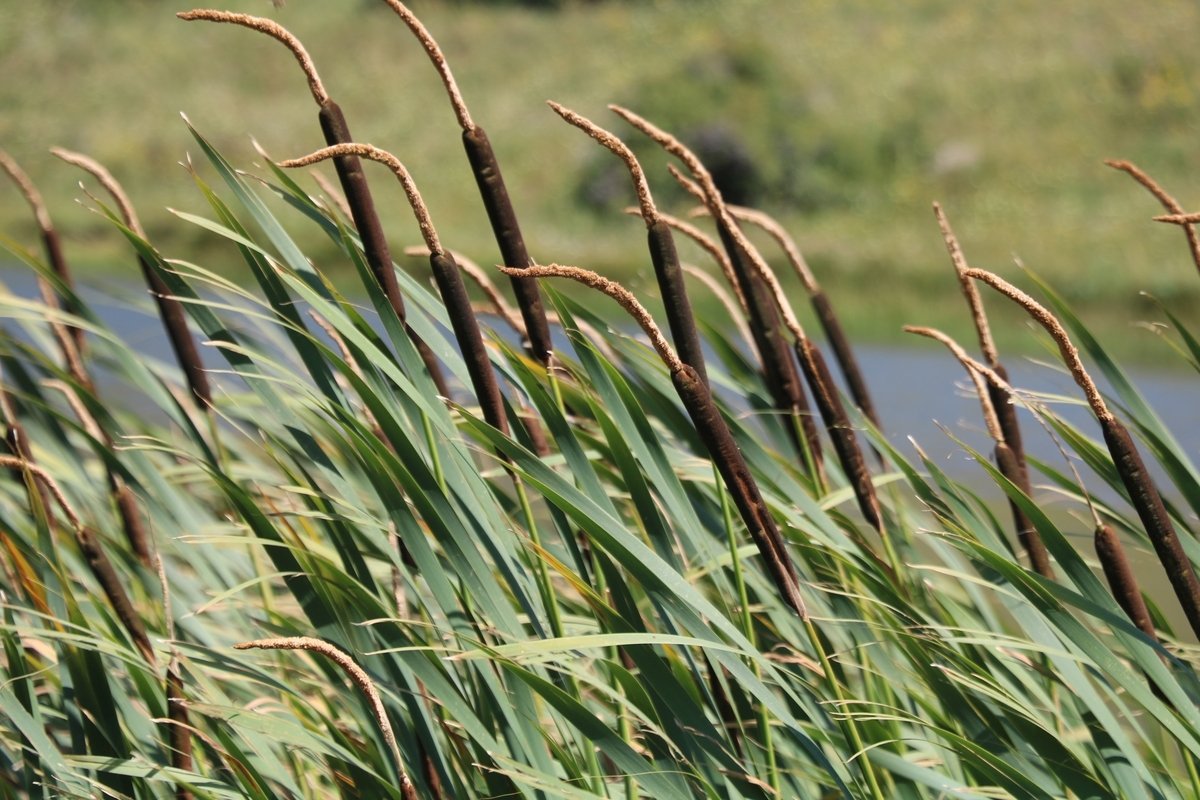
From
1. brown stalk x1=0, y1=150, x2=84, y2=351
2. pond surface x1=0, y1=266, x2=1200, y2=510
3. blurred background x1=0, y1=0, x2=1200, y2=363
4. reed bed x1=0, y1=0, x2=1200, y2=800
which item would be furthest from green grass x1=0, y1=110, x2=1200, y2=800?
blurred background x1=0, y1=0, x2=1200, y2=363

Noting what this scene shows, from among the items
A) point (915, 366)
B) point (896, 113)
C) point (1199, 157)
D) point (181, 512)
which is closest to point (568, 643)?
point (181, 512)

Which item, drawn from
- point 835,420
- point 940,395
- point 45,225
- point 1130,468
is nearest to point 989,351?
point 835,420

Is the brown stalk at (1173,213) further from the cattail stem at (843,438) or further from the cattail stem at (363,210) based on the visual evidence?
the cattail stem at (363,210)

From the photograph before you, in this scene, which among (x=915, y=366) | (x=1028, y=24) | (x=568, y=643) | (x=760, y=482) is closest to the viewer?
(x=568, y=643)

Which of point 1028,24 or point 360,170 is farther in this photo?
point 1028,24

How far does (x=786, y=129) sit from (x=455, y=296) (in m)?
7.02

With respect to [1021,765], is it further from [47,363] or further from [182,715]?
[47,363]

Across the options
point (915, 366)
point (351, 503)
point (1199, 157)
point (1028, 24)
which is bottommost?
point (351, 503)

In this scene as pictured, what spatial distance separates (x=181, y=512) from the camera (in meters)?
0.65

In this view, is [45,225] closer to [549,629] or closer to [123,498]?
[123,498]

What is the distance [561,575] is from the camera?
56 cm

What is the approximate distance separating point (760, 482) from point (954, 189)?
6.75m

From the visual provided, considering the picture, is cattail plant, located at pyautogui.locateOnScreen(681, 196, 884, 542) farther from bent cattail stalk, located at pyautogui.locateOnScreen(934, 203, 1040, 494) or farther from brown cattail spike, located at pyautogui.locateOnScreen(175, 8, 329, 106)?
brown cattail spike, located at pyautogui.locateOnScreen(175, 8, 329, 106)

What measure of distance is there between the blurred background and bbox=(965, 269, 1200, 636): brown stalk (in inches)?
153
